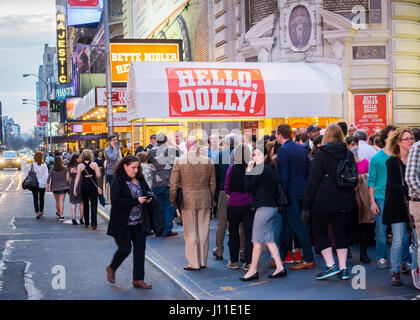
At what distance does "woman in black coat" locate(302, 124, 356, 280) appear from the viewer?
7.80 meters

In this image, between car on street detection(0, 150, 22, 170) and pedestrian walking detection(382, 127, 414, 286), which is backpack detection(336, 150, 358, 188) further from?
car on street detection(0, 150, 22, 170)

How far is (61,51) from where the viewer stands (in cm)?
9219

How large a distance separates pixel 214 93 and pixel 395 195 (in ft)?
28.3

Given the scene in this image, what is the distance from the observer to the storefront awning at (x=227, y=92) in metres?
15.4

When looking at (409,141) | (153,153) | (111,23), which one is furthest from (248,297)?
(111,23)

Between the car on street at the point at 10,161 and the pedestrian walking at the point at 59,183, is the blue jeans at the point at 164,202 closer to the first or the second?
the pedestrian walking at the point at 59,183

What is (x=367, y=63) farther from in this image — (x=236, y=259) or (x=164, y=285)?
(x=164, y=285)

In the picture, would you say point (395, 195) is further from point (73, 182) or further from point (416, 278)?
point (73, 182)

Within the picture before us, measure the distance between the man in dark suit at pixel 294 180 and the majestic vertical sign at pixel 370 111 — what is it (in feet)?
32.8

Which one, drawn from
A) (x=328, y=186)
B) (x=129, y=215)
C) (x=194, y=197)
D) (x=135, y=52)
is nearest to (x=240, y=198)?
(x=194, y=197)

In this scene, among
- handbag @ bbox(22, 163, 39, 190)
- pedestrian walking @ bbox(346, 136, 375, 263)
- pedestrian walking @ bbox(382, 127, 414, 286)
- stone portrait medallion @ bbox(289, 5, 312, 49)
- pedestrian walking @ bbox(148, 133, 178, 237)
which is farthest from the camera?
stone portrait medallion @ bbox(289, 5, 312, 49)

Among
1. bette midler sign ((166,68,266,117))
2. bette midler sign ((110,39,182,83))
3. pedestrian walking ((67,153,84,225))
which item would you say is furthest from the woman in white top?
bette midler sign ((110,39,182,83))

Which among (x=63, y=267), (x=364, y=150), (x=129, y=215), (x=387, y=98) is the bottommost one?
(x=63, y=267)

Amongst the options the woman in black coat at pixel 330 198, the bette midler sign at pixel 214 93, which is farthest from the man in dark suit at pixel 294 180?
the bette midler sign at pixel 214 93
